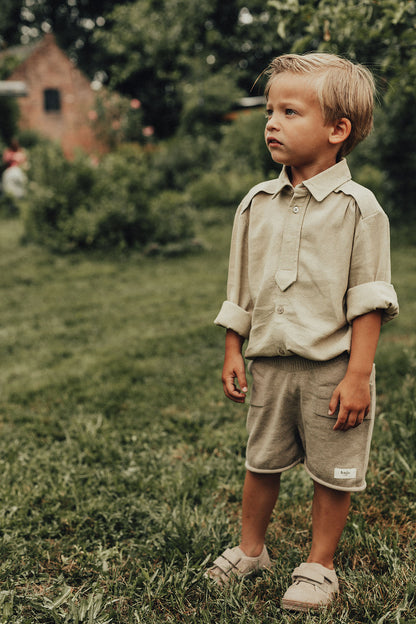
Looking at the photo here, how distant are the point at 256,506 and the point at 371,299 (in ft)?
2.80

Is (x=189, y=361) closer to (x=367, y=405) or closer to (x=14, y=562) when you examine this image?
(x=14, y=562)

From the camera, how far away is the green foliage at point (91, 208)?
873cm

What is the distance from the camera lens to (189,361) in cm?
459

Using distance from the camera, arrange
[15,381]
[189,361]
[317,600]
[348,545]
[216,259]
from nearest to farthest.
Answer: [317,600], [348,545], [15,381], [189,361], [216,259]

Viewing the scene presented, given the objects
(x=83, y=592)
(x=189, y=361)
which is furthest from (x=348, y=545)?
(x=189, y=361)

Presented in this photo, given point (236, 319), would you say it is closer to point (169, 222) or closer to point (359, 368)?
point (359, 368)

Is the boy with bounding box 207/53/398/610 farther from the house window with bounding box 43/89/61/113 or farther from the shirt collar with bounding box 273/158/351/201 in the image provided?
the house window with bounding box 43/89/61/113

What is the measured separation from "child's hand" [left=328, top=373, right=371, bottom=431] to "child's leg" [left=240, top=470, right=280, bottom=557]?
395 mm

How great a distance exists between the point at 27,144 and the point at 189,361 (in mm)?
17047

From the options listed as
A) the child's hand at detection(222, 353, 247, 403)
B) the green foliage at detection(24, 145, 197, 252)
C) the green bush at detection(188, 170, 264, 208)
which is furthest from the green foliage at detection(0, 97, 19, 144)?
the child's hand at detection(222, 353, 247, 403)

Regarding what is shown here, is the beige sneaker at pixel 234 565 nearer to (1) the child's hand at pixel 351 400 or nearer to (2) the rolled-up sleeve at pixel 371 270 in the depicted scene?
(1) the child's hand at pixel 351 400

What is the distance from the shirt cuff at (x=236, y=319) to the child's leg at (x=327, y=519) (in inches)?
22.3

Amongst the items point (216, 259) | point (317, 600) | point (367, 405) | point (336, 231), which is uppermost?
point (336, 231)

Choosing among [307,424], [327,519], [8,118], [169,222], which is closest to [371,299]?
[307,424]
